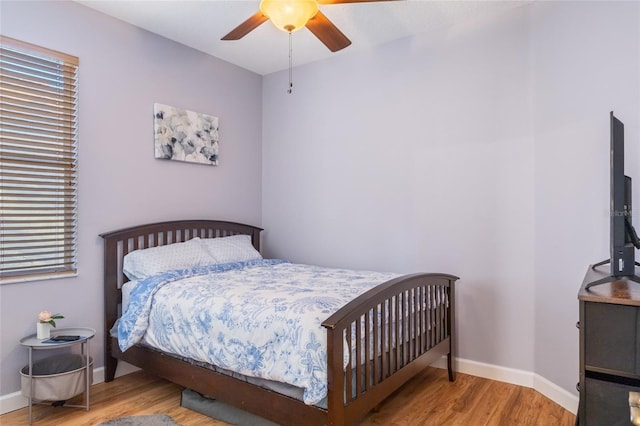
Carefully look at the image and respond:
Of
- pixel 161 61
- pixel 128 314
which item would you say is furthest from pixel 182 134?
pixel 128 314

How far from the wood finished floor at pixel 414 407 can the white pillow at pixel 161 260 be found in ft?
2.63

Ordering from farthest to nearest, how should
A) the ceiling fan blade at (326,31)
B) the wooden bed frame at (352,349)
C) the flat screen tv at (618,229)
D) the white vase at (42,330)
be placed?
the white vase at (42,330)
the ceiling fan blade at (326,31)
the wooden bed frame at (352,349)
the flat screen tv at (618,229)

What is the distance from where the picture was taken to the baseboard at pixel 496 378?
8.12ft

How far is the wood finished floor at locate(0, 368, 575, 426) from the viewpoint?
7.76ft

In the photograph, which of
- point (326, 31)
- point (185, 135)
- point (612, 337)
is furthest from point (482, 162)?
point (185, 135)

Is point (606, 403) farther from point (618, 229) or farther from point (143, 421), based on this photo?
point (143, 421)

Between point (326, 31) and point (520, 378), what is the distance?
2.70 meters

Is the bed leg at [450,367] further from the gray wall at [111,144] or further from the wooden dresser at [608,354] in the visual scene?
the gray wall at [111,144]

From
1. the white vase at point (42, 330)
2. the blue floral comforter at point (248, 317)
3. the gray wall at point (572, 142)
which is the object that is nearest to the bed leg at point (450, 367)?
the gray wall at point (572, 142)

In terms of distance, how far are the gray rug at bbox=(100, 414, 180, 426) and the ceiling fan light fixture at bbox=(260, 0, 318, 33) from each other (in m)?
2.30

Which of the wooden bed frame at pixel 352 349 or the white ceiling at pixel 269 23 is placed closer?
the wooden bed frame at pixel 352 349

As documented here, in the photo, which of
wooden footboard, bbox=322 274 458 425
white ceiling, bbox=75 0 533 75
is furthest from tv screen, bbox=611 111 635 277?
white ceiling, bbox=75 0 533 75

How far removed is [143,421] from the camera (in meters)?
2.33

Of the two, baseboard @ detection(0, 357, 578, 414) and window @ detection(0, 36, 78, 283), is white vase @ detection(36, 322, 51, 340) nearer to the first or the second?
window @ detection(0, 36, 78, 283)
